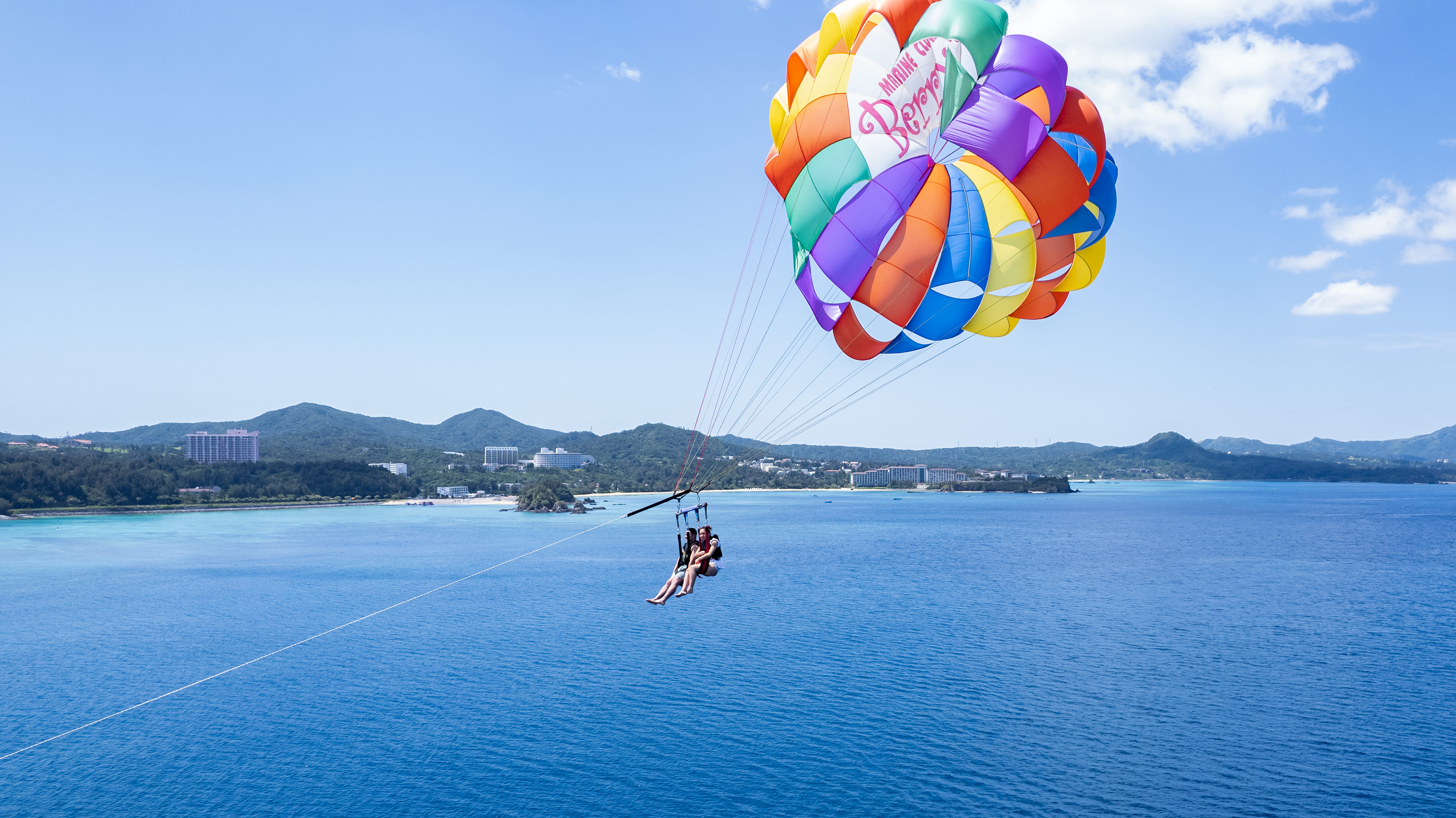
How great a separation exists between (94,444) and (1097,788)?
202 m

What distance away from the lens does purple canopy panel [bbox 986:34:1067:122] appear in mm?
10445

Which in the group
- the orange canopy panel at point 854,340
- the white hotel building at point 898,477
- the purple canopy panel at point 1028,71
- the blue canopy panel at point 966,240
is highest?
the purple canopy panel at point 1028,71

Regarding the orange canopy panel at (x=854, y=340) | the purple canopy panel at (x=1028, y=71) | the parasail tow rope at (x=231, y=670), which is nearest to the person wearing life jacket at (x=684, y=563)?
the parasail tow rope at (x=231, y=670)

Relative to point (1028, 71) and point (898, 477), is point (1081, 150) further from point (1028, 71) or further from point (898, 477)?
point (898, 477)

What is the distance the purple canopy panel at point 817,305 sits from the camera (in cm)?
1205

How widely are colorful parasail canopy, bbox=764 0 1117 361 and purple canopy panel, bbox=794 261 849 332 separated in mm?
34

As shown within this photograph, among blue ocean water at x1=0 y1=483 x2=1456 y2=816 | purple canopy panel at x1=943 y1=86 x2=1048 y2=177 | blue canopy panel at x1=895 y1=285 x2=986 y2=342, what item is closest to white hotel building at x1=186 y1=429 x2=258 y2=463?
blue ocean water at x1=0 y1=483 x2=1456 y2=816

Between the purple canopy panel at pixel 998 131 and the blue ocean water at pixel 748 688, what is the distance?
12956 mm

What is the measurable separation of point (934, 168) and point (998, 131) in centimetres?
112

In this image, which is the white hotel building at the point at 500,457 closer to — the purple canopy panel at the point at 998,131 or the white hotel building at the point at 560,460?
the white hotel building at the point at 560,460

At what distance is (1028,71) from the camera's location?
412 inches

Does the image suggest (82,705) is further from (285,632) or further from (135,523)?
(135,523)

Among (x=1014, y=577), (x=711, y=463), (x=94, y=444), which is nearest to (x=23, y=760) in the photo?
(x=1014, y=577)

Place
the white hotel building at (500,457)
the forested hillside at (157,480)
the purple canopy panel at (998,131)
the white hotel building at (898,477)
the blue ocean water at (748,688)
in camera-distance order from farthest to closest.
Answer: the white hotel building at (500,457) < the white hotel building at (898,477) < the forested hillside at (157,480) < the blue ocean water at (748,688) < the purple canopy panel at (998,131)
